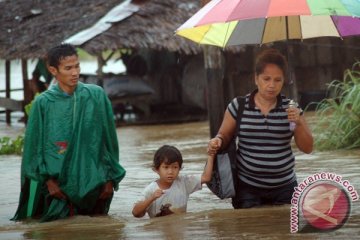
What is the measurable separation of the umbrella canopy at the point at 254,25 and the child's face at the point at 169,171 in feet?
3.34

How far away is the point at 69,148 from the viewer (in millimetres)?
7879

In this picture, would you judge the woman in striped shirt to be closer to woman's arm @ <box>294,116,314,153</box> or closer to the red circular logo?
woman's arm @ <box>294,116,314,153</box>

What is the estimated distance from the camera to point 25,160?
7887 mm

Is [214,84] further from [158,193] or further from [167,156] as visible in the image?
[158,193]

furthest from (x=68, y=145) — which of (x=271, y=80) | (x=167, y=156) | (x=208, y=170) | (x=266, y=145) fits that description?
(x=271, y=80)

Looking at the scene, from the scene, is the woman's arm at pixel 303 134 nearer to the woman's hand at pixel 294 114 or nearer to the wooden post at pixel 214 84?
the woman's hand at pixel 294 114

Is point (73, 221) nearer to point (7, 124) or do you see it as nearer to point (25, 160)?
point (25, 160)

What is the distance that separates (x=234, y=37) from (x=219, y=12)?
84 cm

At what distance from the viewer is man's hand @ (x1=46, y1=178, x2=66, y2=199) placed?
25.7 ft

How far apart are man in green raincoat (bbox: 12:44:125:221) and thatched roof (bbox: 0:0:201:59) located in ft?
45.0

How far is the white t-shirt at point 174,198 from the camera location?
7.45 metres

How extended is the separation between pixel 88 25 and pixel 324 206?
1665cm

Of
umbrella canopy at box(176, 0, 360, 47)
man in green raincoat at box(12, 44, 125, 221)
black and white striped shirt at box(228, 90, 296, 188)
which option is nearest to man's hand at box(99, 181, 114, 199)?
man in green raincoat at box(12, 44, 125, 221)

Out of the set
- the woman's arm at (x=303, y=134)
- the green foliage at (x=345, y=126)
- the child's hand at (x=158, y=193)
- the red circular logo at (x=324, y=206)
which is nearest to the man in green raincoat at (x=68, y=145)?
the child's hand at (x=158, y=193)
